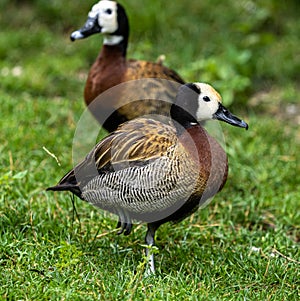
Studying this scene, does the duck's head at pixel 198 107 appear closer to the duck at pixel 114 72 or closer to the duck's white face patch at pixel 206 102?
the duck's white face patch at pixel 206 102

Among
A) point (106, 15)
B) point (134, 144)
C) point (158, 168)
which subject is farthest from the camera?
point (106, 15)

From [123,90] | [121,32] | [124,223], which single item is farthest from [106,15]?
[124,223]

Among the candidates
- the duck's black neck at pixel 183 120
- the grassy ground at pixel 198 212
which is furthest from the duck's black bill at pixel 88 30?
the duck's black neck at pixel 183 120

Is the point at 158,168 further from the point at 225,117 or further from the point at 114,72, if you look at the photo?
the point at 114,72

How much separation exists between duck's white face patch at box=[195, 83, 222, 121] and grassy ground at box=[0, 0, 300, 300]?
2.79ft

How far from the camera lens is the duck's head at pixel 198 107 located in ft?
12.6

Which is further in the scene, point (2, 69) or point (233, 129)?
point (2, 69)

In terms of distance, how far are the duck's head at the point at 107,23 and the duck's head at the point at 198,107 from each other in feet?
5.66

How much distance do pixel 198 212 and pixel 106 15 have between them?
6.21ft

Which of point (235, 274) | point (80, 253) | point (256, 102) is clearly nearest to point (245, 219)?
point (235, 274)

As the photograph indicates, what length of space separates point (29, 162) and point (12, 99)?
4.20 feet

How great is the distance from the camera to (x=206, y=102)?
12.6ft

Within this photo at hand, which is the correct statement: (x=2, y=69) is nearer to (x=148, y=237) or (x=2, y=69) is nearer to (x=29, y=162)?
(x=29, y=162)

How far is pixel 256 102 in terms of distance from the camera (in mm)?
6871
